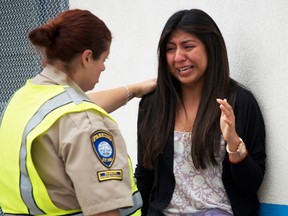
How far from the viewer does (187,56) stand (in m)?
2.71

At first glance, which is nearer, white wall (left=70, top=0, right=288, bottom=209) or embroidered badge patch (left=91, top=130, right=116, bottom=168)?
embroidered badge patch (left=91, top=130, right=116, bottom=168)

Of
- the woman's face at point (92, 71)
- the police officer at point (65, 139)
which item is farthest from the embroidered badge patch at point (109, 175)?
the woman's face at point (92, 71)

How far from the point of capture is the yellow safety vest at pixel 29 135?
6.48 ft

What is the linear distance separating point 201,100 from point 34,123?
1040 millimetres

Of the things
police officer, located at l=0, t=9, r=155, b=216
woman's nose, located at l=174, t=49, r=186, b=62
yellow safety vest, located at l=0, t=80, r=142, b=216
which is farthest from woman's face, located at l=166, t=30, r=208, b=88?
yellow safety vest, located at l=0, t=80, r=142, b=216

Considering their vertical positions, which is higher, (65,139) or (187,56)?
(187,56)

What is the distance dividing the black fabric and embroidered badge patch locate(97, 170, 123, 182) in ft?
2.27

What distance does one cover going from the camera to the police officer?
76.7 inches

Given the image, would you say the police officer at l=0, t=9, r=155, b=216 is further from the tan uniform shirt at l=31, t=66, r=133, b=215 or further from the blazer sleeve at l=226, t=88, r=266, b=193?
the blazer sleeve at l=226, t=88, r=266, b=193

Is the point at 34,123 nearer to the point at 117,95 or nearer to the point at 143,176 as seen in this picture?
the point at 117,95

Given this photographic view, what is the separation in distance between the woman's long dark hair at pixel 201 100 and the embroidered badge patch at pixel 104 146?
0.72 metres

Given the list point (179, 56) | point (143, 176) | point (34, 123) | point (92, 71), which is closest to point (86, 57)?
point (92, 71)

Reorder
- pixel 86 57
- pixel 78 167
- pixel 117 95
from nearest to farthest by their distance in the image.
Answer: pixel 78 167
pixel 86 57
pixel 117 95

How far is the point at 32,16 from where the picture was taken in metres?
4.30
